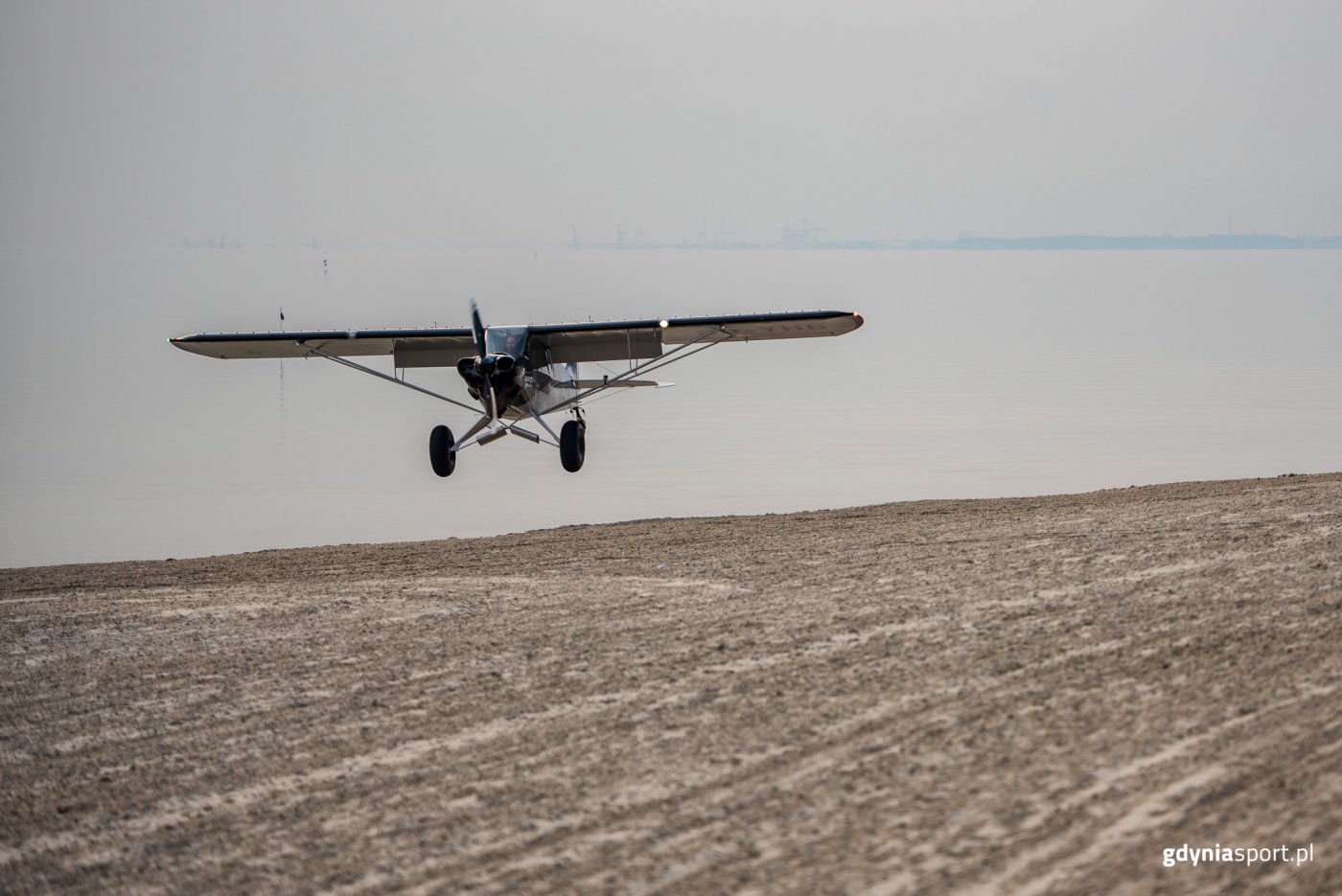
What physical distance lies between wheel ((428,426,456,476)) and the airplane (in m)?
0.02

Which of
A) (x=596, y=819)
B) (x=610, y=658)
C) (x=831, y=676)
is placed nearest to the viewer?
(x=596, y=819)

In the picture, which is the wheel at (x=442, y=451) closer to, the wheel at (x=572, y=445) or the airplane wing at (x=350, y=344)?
the airplane wing at (x=350, y=344)

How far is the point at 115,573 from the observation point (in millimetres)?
16656

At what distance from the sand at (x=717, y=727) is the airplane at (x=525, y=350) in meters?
9.46

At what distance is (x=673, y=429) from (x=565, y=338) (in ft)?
46.2

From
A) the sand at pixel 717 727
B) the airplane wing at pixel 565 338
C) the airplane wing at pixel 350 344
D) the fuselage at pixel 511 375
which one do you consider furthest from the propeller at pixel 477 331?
the sand at pixel 717 727

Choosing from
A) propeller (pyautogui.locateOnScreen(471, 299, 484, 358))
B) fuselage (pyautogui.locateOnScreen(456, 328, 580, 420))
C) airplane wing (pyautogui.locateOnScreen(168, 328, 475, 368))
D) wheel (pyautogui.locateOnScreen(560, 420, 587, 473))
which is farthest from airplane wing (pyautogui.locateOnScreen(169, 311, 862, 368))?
wheel (pyautogui.locateOnScreen(560, 420, 587, 473))

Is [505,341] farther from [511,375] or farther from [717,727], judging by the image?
[717,727]

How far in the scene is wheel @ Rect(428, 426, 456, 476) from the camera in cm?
2439

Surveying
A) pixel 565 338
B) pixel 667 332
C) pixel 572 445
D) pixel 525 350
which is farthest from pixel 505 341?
pixel 667 332

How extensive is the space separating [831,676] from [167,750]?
13.9 feet

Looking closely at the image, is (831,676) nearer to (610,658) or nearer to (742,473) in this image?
(610,658)

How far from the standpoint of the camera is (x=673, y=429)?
127 ft

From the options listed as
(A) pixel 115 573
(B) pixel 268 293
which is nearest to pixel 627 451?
(A) pixel 115 573
